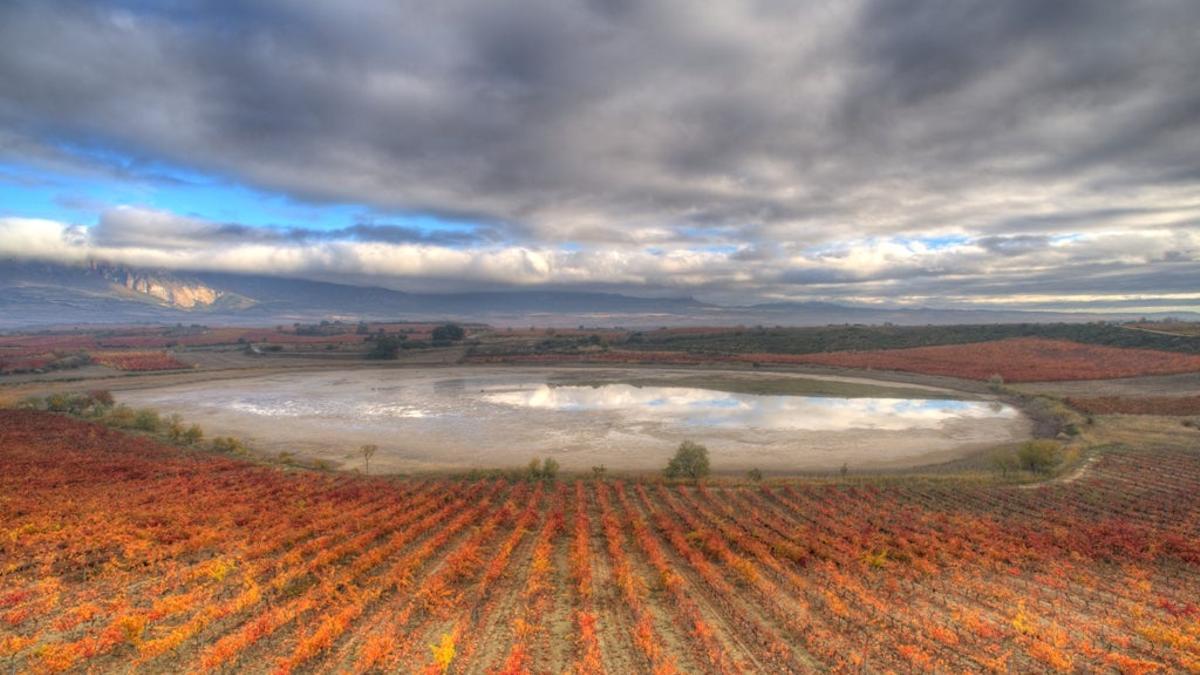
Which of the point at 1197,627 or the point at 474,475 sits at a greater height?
the point at 1197,627

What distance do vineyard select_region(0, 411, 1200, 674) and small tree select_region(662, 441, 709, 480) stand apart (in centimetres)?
337

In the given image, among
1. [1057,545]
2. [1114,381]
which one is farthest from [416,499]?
[1114,381]

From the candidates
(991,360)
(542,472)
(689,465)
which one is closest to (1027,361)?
(991,360)

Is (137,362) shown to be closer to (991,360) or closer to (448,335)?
(448,335)

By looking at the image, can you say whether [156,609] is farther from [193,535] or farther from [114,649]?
[193,535]

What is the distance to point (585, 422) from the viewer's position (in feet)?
159

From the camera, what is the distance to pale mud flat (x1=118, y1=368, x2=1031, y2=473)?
37.0 meters

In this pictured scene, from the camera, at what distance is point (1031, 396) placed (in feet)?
199

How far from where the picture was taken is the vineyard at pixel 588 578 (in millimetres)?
11422

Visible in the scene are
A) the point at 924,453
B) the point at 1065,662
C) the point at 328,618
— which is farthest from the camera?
the point at 924,453

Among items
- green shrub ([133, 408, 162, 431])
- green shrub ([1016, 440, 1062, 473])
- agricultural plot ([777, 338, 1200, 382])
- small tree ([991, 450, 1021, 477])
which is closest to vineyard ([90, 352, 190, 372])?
green shrub ([133, 408, 162, 431])

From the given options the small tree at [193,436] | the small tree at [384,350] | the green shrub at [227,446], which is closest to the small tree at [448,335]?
the small tree at [384,350]

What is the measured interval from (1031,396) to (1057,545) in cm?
5283

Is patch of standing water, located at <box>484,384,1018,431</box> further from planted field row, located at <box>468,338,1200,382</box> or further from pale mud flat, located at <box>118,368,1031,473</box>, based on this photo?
planted field row, located at <box>468,338,1200,382</box>
